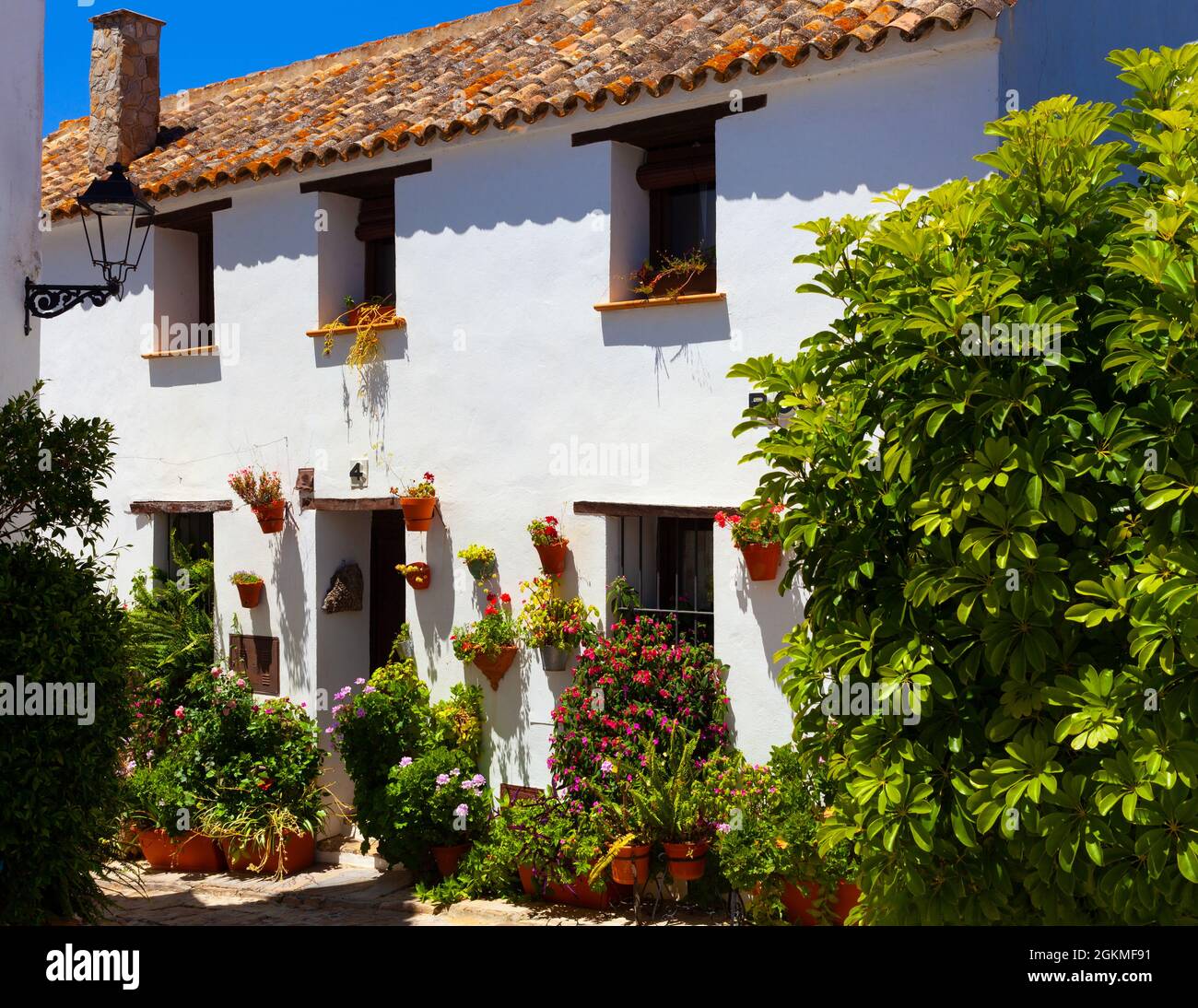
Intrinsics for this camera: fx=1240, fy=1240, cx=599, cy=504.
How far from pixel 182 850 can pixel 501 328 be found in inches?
196

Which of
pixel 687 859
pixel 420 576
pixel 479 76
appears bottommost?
pixel 687 859

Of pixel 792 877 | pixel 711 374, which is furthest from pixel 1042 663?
pixel 711 374

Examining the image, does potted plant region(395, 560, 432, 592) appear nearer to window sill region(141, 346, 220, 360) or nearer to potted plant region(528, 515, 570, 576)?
potted plant region(528, 515, 570, 576)

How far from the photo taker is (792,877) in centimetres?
770

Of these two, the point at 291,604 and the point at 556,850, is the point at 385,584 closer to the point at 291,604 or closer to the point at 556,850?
the point at 291,604

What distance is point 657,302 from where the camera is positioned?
A: 890 cm

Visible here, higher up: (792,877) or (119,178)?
(119,178)

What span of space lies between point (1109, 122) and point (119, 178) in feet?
19.6

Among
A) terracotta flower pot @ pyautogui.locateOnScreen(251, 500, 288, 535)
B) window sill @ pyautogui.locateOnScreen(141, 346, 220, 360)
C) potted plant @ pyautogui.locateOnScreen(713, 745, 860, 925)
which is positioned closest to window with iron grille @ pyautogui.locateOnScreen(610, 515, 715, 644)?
potted plant @ pyautogui.locateOnScreen(713, 745, 860, 925)

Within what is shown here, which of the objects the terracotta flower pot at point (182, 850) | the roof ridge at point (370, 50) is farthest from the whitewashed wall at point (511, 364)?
the roof ridge at point (370, 50)

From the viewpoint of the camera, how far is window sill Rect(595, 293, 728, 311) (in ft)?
28.6

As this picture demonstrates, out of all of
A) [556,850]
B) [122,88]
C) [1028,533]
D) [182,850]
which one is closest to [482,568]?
[556,850]

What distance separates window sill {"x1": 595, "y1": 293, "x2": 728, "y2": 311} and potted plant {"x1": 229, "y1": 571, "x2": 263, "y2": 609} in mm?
4165
